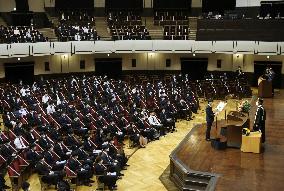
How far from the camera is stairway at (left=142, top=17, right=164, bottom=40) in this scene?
2352cm

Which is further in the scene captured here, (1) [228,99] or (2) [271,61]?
(2) [271,61]

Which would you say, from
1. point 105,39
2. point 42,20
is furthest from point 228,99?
point 42,20

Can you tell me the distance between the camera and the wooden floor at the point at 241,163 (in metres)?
8.57

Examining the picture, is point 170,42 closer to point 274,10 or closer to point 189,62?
point 189,62

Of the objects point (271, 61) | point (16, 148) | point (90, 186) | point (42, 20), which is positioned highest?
point (42, 20)

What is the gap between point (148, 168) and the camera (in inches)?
440

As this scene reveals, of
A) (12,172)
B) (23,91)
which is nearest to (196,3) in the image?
(23,91)

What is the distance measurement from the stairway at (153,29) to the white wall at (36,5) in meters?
6.23

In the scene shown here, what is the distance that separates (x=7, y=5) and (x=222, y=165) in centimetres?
1867

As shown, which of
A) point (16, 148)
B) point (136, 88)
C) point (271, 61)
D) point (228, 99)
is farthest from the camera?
point (271, 61)

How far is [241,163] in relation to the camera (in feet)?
31.6

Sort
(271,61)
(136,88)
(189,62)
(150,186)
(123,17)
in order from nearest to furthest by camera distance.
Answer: (150,186) → (136,88) → (271,61) → (189,62) → (123,17)

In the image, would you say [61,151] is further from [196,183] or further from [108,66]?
[108,66]

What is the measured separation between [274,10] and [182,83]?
6705mm
